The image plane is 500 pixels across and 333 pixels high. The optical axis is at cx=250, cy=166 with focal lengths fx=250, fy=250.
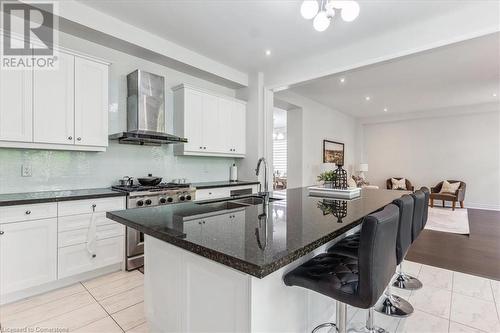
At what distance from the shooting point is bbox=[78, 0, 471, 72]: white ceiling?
2674 millimetres

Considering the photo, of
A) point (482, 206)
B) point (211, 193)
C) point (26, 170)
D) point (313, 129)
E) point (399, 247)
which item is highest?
point (313, 129)

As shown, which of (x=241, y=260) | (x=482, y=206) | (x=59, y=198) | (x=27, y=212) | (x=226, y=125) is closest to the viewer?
(x=241, y=260)

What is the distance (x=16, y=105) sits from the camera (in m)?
2.36

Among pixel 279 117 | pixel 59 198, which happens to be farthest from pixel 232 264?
pixel 279 117

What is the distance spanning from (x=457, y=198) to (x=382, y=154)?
2.70 metres

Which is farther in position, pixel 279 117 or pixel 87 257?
pixel 279 117

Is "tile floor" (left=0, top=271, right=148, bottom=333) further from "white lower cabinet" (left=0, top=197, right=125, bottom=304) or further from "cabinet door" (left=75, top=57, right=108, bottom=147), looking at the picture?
"cabinet door" (left=75, top=57, right=108, bottom=147)

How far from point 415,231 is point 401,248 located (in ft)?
1.96

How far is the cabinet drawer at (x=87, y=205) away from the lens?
2.40m

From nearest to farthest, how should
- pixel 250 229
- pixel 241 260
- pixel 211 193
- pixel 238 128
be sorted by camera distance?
pixel 241 260, pixel 250 229, pixel 211 193, pixel 238 128

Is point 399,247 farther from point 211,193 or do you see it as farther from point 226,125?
point 226,125

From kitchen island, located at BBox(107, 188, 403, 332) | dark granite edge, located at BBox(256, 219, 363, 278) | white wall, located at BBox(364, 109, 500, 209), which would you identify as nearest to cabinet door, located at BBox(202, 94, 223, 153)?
kitchen island, located at BBox(107, 188, 403, 332)

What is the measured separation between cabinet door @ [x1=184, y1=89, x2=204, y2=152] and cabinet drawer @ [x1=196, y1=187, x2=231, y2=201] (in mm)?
690

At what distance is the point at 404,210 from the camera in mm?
1538
